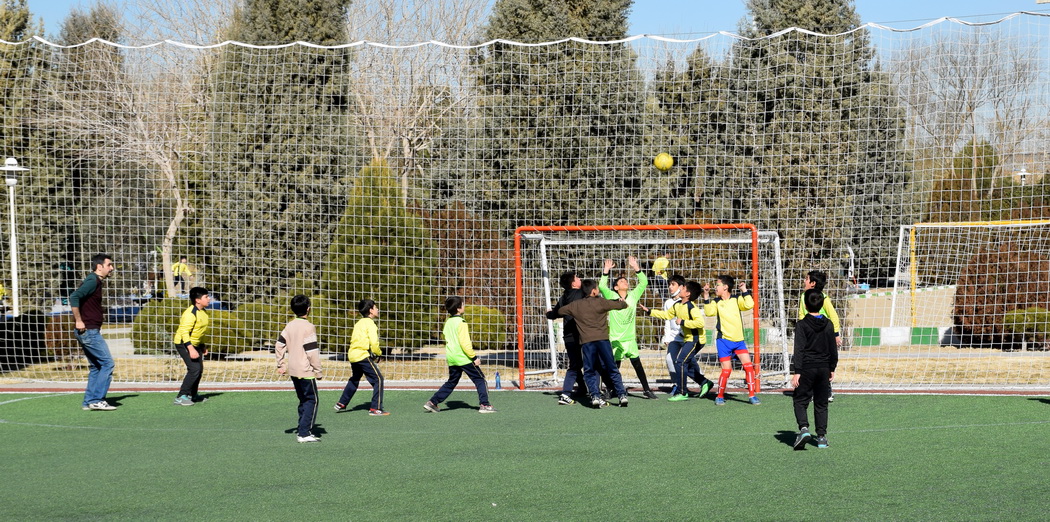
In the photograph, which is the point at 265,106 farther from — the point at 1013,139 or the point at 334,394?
the point at 1013,139

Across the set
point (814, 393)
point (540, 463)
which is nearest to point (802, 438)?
point (814, 393)

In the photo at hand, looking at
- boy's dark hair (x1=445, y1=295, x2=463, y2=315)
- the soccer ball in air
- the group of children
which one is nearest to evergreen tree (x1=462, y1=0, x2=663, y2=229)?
the soccer ball in air

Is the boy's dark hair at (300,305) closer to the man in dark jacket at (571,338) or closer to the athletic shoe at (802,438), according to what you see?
the man in dark jacket at (571,338)

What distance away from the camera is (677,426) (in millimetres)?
10383

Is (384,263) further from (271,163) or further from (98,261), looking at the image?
(98,261)

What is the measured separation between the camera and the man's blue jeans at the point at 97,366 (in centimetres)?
1210

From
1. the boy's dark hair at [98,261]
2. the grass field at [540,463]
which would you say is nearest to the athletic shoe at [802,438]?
the grass field at [540,463]

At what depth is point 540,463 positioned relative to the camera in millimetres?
8383

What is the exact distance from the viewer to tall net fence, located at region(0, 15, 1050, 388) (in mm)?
14570

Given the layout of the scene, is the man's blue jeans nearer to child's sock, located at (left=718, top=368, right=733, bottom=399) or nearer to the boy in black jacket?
child's sock, located at (left=718, top=368, right=733, bottom=399)

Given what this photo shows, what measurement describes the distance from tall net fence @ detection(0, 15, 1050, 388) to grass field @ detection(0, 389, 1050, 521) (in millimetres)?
4238

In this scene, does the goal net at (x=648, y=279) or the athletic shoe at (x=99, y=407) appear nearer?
the athletic shoe at (x=99, y=407)

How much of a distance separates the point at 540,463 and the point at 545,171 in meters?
8.73

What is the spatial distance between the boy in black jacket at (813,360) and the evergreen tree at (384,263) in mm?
10109
